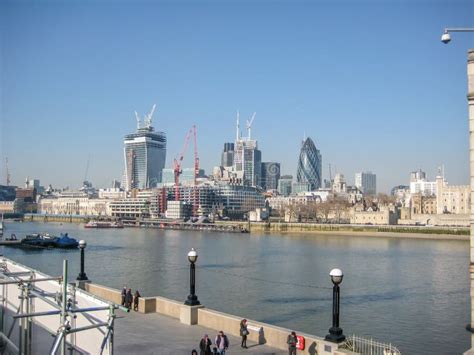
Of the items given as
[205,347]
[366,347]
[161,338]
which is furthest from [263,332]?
[366,347]

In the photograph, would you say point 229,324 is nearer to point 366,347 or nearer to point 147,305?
point 147,305

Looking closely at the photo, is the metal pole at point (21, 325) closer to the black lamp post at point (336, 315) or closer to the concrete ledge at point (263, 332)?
the concrete ledge at point (263, 332)

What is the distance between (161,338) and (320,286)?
25.0 metres

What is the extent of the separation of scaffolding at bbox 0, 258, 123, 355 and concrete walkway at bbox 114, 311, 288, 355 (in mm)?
3901

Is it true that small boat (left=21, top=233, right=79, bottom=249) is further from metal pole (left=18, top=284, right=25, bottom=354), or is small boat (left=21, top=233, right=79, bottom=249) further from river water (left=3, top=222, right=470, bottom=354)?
metal pole (left=18, top=284, right=25, bottom=354)

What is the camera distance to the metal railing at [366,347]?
567 inches

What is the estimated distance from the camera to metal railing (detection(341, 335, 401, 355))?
14.4 metres

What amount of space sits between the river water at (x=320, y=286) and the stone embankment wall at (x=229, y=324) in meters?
8.41

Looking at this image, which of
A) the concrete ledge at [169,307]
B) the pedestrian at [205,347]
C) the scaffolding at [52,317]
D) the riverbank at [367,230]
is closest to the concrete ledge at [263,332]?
the concrete ledge at [169,307]

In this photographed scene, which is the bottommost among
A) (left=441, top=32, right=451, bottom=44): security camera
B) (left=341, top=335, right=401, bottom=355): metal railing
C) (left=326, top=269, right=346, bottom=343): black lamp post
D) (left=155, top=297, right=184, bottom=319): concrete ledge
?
(left=341, top=335, right=401, bottom=355): metal railing

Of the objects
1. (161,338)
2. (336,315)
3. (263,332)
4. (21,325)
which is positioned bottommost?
(161,338)

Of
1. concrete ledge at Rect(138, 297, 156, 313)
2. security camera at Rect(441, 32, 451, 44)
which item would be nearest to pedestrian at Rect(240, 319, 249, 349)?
concrete ledge at Rect(138, 297, 156, 313)

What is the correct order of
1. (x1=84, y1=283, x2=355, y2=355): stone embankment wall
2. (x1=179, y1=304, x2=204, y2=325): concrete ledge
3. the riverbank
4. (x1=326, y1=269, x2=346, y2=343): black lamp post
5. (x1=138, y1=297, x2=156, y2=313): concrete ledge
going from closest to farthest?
1. (x1=326, y1=269, x2=346, y2=343): black lamp post
2. (x1=84, y1=283, x2=355, y2=355): stone embankment wall
3. (x1=179, y1=304, x2=204, y2=325): concrete ledge
4. (x1=138, y1=297, x2=156, y2=313): concrete ledge
5. the riverbank

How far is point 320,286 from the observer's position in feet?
129
